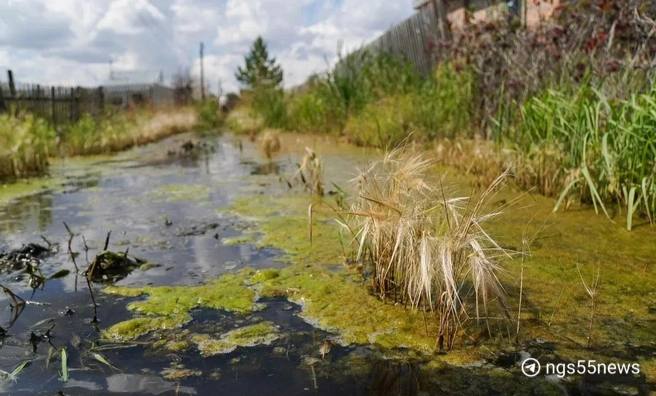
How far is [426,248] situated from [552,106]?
105 inches

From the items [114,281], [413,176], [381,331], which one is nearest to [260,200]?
[114,281]

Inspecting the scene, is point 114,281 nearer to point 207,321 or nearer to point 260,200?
point 207,321

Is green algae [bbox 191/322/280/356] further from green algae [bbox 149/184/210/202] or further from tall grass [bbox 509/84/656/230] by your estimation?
green algae [bbox 149/184/210/202]

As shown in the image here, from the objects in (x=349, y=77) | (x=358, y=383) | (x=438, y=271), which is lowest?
(x=358, y=383)

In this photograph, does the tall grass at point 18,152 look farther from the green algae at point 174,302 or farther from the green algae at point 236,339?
the green algae at point 236,339

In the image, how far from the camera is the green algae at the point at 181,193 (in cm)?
450


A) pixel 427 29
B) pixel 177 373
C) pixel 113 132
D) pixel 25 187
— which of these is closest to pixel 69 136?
pixel 113 132

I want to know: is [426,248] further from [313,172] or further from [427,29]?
[427,29]

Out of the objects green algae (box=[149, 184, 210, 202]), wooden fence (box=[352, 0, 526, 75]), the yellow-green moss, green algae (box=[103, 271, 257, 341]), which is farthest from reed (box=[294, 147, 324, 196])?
wooden fence (box=[352, 0, 526, 75])

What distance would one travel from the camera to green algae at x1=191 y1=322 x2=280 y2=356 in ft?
5.78

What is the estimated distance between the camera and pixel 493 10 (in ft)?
21.3

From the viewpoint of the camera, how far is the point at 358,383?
59.6 inches

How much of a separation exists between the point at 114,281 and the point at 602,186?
2.94 metres

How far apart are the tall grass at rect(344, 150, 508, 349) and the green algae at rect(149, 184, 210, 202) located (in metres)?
2.48
